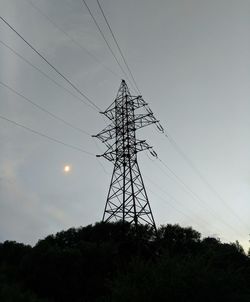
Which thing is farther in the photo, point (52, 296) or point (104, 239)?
point (104, 239)

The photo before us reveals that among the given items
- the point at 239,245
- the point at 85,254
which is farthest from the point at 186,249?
the point at 85,254

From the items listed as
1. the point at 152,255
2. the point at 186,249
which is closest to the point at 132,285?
the point at 152,255

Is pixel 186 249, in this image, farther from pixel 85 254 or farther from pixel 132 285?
pixel 132 285

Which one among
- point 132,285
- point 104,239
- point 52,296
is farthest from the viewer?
point 104,239

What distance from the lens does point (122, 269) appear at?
30.2 metres

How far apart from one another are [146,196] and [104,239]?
48.4 feet

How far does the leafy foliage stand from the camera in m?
19.6

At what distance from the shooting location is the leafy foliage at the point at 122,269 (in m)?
19.6

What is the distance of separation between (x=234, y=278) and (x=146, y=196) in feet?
28.7

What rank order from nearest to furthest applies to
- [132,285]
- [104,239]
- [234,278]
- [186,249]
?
[132,285] < [234,278] < [104,239] < [186,249]

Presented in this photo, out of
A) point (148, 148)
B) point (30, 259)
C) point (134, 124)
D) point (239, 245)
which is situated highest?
point (134, 124)

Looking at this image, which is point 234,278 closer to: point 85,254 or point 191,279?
point 191,279

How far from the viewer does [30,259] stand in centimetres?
3853

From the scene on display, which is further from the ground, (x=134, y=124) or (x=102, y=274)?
(x=134, y=124)
